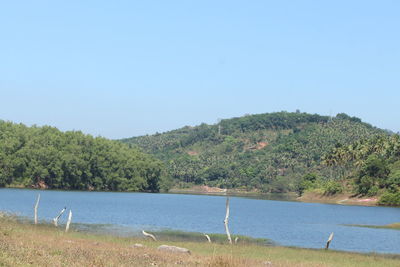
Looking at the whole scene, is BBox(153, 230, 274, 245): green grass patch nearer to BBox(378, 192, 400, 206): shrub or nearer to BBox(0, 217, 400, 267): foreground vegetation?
BBox(0, 217, 400, 267): foreground vegetation

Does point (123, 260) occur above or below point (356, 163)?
below

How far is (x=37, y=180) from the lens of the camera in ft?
611

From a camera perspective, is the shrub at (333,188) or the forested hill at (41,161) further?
the shrub at (333,188)

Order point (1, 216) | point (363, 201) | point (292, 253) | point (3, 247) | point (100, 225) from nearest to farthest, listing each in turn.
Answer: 1. point (3, 247)
2. point (1, 216)
3. point (292, 253)
4. point (100, 225)
5. point (363, 201)

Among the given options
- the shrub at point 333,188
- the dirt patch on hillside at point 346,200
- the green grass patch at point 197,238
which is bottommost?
the green grass patch at point 197,238

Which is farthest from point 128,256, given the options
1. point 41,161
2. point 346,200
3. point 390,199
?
point 41,161

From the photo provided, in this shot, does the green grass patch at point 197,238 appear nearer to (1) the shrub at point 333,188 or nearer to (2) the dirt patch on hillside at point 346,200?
(2) the dirt patch on hillside at point 346,200

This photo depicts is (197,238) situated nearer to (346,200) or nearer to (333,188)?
(346,200)

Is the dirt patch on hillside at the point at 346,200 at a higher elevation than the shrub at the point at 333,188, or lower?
lower

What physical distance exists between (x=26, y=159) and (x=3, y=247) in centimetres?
15996

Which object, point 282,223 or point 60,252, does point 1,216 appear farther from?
point 282,223

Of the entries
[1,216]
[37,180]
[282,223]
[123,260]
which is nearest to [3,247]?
[123,260]

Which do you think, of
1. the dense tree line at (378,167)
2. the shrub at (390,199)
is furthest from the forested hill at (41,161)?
the shrub at (390,199)

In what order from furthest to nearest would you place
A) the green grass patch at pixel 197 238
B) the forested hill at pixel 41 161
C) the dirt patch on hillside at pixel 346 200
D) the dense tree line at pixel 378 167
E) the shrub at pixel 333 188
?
the shrub at pixel 333 188 < the forested hill at pixel 41 161 < the dirt patch on hillside at pixel 346 200 < the dense tree line at pixel 378 167 < the green grass patch at pixel 197 238
